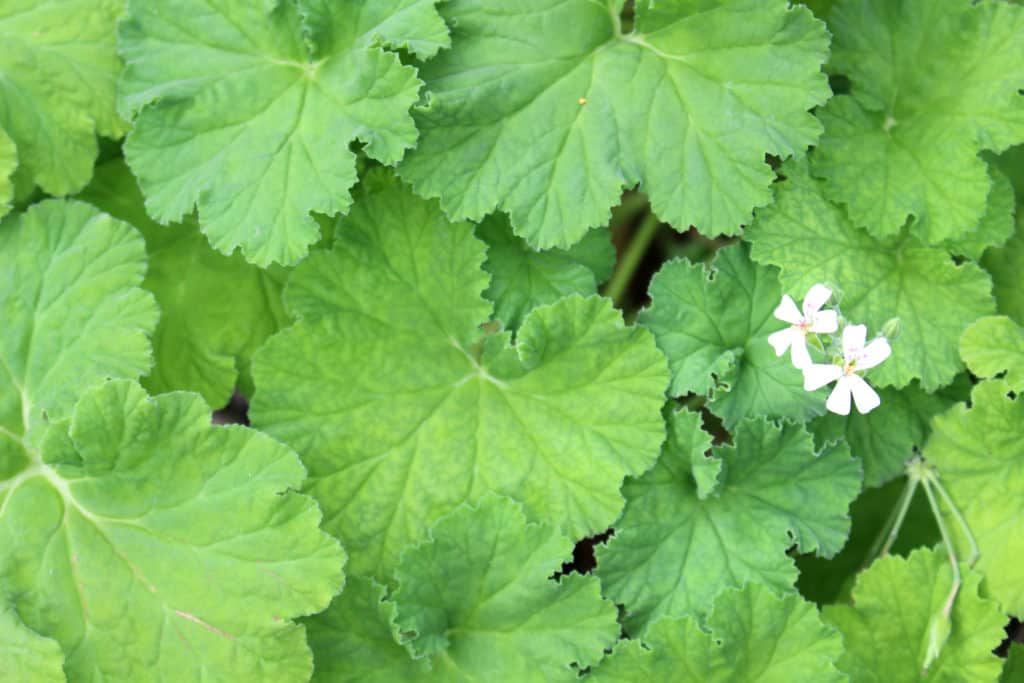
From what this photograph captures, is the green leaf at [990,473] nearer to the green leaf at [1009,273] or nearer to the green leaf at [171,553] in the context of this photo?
the green leaf at [1009,273]

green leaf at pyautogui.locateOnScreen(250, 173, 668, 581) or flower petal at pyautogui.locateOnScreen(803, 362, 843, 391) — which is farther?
green leaf at pyautogui.locateOnScreen(250, 173, 668, 581)

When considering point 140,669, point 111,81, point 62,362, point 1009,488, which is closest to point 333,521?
point 140,669

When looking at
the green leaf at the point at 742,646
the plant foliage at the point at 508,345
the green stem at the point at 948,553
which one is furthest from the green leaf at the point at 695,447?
the green stem at the point at 948,553

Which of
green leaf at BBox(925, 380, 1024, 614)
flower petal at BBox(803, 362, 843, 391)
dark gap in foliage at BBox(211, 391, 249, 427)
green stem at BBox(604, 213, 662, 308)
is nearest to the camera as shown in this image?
flower petal at BBox(803, 362, 843, 391)

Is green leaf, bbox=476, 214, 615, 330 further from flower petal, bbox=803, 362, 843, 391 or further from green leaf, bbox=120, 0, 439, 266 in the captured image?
flower petal, bbox=803, 362, 843, 391

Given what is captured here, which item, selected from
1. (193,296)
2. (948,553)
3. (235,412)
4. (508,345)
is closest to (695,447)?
(508,345)

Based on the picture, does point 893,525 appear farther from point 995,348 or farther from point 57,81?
point 57,81

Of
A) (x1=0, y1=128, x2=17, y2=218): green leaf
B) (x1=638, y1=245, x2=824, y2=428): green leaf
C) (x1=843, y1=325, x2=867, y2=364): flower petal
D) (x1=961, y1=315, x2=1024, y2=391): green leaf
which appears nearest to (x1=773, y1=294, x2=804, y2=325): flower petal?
(x1=843, y1=325, x2=867, y2=364): flower petal
